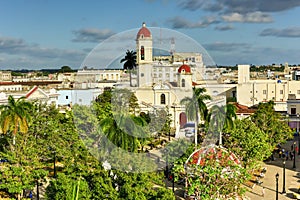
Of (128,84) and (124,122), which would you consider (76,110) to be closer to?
(124,122)

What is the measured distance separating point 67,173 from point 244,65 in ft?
174

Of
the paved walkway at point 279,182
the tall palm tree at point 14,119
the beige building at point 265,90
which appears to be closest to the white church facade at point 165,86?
the paved walkway at point 279,182

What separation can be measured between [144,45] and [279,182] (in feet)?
57.5

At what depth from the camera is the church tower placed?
119ft

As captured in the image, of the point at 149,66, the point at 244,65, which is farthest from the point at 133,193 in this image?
the point at 244,65

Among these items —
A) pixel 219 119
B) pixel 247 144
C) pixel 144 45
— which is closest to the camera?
pixel 247 144

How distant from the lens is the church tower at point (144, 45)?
119ft

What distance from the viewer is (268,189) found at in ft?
86.4

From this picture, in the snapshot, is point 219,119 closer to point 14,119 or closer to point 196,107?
point 196,107

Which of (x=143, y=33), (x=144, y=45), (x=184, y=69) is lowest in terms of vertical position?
(x=184, y=69)

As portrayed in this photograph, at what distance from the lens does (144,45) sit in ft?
129

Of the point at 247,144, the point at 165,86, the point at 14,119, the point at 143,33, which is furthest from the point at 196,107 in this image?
the point at 165,86

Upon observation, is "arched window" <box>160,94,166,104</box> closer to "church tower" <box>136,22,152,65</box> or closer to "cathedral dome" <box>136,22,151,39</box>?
"church tower" <box>136,22,152,65</box>

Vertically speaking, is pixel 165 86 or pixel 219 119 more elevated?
pixel 165 86
